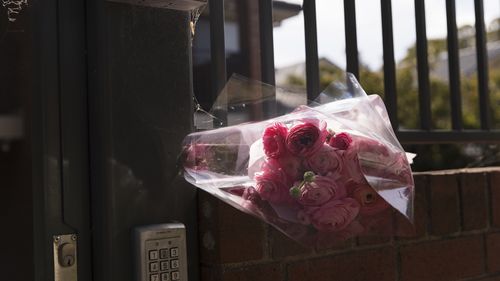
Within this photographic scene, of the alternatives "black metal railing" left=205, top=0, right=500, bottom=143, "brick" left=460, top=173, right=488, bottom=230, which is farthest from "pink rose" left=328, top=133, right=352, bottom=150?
"brick" left=460, top=173, right=488, bottom=230

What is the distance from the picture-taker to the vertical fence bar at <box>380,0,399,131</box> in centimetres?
216

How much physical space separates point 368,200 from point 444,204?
76 centimetres

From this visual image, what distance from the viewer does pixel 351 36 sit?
6.77ft

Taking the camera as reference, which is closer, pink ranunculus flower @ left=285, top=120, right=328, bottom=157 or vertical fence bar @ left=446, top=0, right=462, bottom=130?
pink ranunculus flower @ left=285, top=120, right=328, bottom=157

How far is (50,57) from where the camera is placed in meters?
1.33

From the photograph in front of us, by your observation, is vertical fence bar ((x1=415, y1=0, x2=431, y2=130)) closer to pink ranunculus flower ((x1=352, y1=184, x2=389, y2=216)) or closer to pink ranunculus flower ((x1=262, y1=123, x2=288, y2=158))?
pink ranunculus flower ((x1=352, y1=184, x2=389, y2=216))

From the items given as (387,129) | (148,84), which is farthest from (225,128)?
(387,129)

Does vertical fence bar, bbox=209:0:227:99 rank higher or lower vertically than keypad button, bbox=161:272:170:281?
higher

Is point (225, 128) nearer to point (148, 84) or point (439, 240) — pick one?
point (148, 84)

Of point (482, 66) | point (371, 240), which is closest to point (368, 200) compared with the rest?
point (371, 240)

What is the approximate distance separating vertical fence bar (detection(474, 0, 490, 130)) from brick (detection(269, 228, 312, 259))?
49.0 inches

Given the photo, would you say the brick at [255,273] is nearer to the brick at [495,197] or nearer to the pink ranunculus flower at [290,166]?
the pink ranunculus flower at [290,166]

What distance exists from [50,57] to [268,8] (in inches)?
26.8

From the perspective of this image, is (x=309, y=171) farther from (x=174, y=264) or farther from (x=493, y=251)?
(x=493, y=251)
